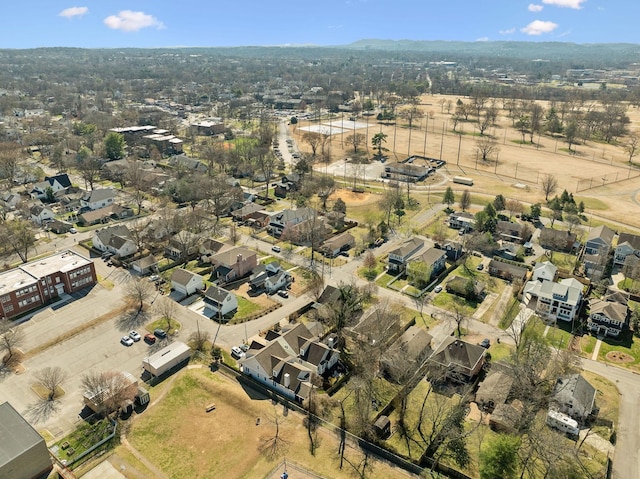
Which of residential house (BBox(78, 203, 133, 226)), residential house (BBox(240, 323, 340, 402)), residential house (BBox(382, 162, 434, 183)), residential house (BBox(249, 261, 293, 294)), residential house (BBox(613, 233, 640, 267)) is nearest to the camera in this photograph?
residential house (BBox(240, 323, 340, 402))

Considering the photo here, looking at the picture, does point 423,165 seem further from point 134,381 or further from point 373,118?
point 134,381

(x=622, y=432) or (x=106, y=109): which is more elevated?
(x=106, y=109)

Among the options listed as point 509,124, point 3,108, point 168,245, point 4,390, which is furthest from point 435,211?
point 3,108

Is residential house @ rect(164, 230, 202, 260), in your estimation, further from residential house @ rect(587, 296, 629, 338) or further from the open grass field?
residential house @ rect(587, 296, 629, 338)

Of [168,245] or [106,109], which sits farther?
[106,109]

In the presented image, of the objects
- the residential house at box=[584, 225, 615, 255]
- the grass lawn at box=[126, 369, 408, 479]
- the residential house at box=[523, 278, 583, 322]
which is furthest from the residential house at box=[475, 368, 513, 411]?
the residential house at box=[584, 225, 615, 255]

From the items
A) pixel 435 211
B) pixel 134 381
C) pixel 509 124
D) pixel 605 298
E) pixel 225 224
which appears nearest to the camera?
pixel 134 381

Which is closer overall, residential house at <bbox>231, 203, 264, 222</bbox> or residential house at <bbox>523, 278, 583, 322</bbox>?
residential house at <bbox>523, 278, 583, 322</bbox>
